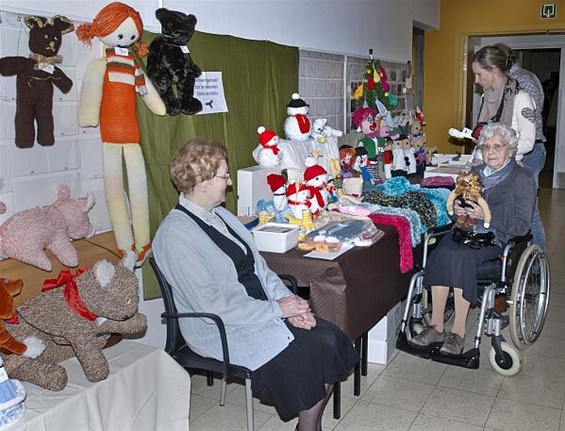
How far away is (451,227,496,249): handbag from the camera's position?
3.08 m

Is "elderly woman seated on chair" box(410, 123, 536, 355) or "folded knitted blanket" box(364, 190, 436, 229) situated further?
"folded knitted blanket" box(364, 190, 436, 229)

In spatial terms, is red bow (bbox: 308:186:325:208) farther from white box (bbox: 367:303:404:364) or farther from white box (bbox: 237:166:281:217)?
white box (bbox: 367:303:404:364)

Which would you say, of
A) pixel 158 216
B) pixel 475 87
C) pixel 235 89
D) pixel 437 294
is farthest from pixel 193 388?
pixel 475 87

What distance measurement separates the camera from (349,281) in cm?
251

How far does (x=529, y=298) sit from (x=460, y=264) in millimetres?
605

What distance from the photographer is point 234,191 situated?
3275 millimetres

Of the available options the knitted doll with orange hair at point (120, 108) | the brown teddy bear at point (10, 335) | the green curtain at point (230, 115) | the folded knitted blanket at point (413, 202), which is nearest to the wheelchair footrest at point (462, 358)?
the folded knitted blanket at point (413, 202)

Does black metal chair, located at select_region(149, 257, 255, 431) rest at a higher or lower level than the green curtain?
lower

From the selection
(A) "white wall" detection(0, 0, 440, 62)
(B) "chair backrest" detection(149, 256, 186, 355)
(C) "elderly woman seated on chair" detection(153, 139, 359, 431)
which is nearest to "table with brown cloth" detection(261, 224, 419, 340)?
(C) "elderly woman seated on chair" detection(153, 139, 359, 431)

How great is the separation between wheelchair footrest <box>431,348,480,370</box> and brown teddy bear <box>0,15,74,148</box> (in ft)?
6.71

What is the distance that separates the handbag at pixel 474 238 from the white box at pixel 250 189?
39.2 inches

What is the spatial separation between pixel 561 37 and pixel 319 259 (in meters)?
6.95

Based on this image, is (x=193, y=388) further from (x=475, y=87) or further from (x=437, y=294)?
(x=475, y=87)

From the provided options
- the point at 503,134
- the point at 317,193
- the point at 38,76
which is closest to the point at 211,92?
the point at 317,193
